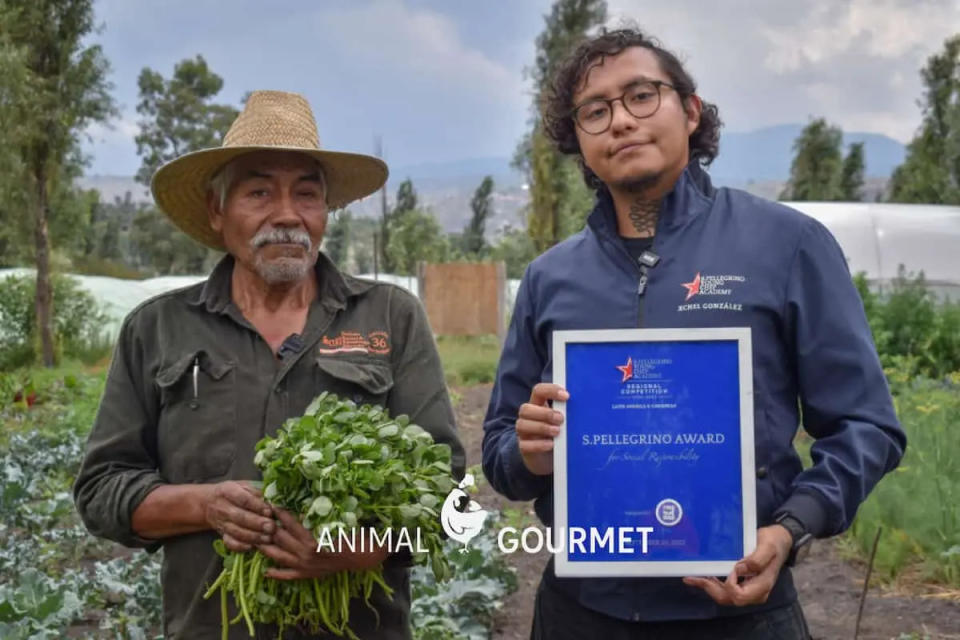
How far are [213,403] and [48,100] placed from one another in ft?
50.0

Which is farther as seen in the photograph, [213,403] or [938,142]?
[938,142]

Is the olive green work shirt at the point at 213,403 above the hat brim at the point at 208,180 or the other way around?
the other way around

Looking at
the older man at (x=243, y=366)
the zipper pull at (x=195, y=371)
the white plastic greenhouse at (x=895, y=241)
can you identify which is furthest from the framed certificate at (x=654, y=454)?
the white plastic greenhouse at (x=895, y=241)

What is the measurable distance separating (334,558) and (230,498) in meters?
0.26

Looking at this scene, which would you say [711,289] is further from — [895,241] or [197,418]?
[895,241]

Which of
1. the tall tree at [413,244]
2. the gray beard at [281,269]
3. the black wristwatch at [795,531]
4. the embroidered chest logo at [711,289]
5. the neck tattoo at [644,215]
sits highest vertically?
the tall tree at [413,244]

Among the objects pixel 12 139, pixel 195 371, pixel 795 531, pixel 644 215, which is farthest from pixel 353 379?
pixel 12 139

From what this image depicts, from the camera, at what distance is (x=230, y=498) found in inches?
90.5

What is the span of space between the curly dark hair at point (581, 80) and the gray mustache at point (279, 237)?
2.26 ft

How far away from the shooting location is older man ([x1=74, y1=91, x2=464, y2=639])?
2.57 m

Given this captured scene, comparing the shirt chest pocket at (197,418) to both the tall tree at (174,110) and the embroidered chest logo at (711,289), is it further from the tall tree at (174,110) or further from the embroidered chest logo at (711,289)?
the tall tree at (174,110)

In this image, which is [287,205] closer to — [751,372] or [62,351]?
[751,372]

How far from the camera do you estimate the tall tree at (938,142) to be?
24344mm

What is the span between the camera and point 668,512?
6.97 ft
